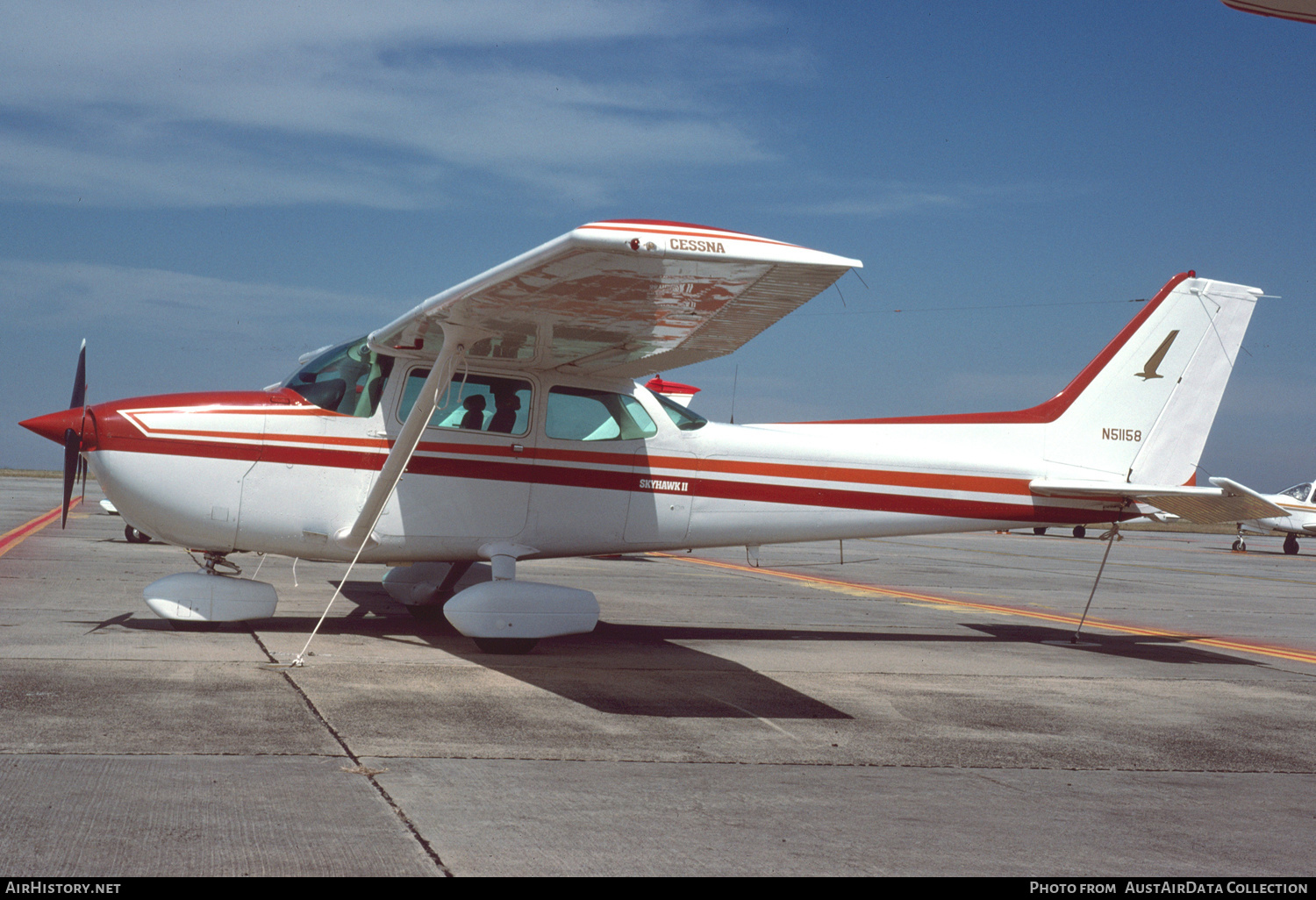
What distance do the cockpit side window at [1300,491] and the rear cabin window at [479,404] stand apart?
110ft

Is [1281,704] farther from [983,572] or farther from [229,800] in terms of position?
[983,572]

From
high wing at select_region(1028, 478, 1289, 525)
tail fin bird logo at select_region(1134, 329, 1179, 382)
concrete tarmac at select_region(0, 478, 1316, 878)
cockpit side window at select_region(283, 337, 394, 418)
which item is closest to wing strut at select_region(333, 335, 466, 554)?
cockpit side window at select_region(283, 337, 394, 418)

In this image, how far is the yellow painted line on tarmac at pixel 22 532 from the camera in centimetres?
1605

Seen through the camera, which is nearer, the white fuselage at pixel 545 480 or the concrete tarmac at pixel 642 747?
the concrete tarmac at pixel 642 747

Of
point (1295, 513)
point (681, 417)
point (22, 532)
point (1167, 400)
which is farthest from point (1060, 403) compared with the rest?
point (1295, 513)

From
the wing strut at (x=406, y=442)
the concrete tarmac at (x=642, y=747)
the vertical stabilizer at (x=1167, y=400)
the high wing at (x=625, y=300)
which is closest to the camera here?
the concrete tarmac at (x=642, y=747)

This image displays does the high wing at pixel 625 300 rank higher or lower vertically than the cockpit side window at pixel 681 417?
higher

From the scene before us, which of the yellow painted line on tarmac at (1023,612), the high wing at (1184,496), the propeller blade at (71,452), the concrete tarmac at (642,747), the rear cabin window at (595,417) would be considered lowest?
the yellow painted line on tarmac at (1023,612)

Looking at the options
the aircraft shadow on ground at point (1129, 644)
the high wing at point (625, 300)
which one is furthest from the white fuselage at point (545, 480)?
the aircraft shadow on ground at point (1129, 644)

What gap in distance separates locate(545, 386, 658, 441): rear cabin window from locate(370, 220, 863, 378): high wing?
217 mm

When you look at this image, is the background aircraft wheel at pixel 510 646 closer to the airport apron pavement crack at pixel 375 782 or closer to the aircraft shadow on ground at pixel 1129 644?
the airport apron pavement crack at pixel 375 782

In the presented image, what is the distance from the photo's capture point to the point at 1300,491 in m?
34.5

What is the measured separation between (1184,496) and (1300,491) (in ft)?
98.2

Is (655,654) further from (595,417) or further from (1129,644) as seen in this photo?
(1129,644)
